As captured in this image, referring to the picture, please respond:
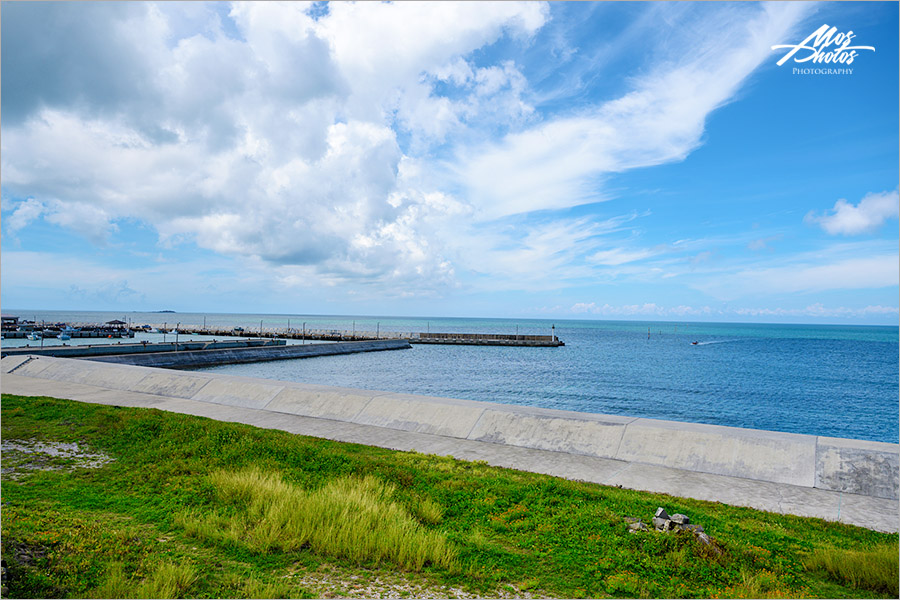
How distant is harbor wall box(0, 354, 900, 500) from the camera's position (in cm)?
987

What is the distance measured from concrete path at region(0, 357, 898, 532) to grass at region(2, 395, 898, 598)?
1.14 m

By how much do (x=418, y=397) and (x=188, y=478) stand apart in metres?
7.66

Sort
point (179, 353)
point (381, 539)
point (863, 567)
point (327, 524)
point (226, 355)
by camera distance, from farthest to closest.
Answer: point (226, 355) < point (179, 353) < point (327, 524) < point (381, 539) < point (863, 567)

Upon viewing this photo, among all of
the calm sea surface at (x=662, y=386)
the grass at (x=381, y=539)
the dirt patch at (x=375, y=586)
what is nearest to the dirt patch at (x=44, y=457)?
the grass at (x=381, y=539)

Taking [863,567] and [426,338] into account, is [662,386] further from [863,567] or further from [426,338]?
[426,338]

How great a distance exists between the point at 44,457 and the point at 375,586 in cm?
873

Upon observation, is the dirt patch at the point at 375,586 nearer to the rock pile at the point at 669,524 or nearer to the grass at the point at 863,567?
the rock pile at the point at 669,524

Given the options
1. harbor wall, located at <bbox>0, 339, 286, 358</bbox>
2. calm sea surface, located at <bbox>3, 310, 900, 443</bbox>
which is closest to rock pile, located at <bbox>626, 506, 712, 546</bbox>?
calm sea surface, located at <bbox>3, 310, 900, 443</bbox>

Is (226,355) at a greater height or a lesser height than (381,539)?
lesser

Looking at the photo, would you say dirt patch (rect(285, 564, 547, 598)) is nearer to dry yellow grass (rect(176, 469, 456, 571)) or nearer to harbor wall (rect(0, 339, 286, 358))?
dry yellow grass (rect(176, 469, 456, 571))

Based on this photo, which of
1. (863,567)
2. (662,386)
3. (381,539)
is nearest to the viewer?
(863,567)

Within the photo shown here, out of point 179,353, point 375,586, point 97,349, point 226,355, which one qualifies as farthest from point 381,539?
point 226,355

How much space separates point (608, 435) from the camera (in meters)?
12.0

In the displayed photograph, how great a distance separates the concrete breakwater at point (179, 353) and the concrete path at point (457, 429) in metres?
19.1
